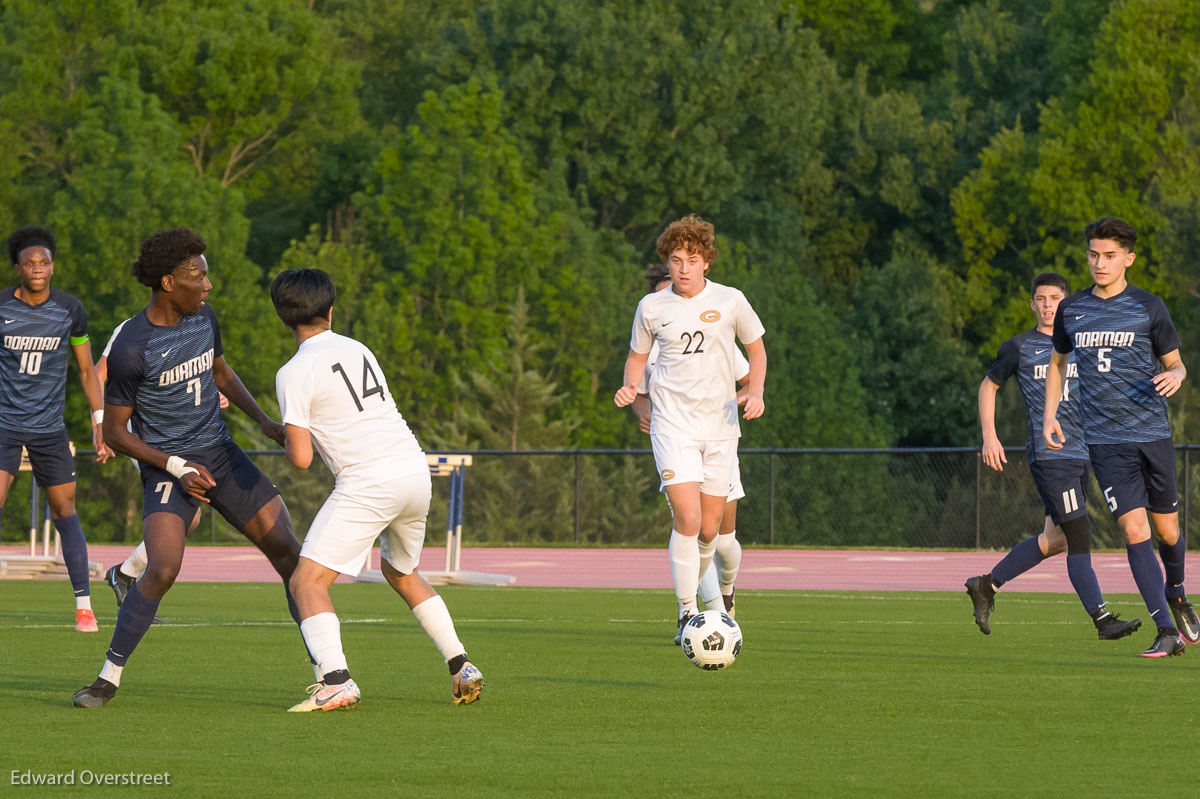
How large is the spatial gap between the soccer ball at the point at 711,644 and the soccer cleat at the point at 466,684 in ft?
4.44

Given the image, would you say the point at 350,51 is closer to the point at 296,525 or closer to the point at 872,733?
the point at 296,525

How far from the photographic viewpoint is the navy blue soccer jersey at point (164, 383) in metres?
8.06

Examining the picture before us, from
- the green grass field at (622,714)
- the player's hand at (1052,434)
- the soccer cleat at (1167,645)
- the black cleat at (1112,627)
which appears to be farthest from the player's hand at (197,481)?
the black cleat at (1112,627)

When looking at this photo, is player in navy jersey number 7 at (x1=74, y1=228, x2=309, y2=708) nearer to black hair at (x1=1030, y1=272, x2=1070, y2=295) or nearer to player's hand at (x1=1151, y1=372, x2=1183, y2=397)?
player's hand at (x1=1151, y1=372, x2=1183, y2=397)

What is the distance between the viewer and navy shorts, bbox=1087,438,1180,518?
10000 millimetres

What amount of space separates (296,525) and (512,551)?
7.62 metres

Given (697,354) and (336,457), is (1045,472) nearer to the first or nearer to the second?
(697,354)

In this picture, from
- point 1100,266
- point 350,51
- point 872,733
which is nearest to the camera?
point 872,733

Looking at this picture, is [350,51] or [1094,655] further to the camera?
[350,51]

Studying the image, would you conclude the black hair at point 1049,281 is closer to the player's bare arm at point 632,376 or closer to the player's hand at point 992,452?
the player's hand at point 992,452

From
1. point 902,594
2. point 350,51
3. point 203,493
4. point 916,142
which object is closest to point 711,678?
point 203,493

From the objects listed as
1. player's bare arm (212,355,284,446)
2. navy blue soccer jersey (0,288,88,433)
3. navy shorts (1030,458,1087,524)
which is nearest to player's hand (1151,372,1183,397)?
navy shorts (1030,458,1087,524)

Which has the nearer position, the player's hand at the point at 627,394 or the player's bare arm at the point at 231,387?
the player's bare arm at the point at 231,387

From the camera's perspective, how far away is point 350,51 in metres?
58.3
